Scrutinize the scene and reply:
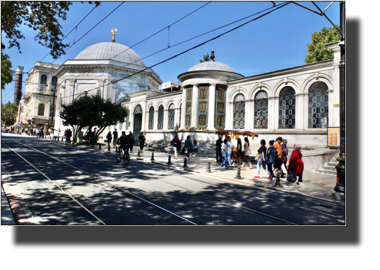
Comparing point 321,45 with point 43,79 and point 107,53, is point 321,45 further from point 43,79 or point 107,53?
point 43,79

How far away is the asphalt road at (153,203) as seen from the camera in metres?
5.15

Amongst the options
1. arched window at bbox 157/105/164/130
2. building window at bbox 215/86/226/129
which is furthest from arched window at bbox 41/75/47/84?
building window at bbox 215/86/226/129

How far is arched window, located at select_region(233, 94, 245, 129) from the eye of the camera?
21.1 meters

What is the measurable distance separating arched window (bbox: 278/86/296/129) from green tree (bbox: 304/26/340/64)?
46.6ft

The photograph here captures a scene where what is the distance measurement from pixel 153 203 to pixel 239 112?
16.3 m

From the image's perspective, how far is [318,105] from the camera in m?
16.7

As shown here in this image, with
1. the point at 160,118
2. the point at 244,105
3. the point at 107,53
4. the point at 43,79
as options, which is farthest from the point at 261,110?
the point at 43,79

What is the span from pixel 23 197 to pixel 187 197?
4171 millimetres

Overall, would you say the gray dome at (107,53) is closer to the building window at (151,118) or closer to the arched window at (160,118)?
the building window at (151,118)

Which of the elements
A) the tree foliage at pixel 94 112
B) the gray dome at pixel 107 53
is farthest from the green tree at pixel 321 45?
the gray dome at pixel 107 53

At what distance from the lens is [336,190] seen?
25.4 feet

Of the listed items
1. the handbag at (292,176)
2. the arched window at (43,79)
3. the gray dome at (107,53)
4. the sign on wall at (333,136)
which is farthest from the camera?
the arched window at (43,79)

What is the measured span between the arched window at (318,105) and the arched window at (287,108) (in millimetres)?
1211
